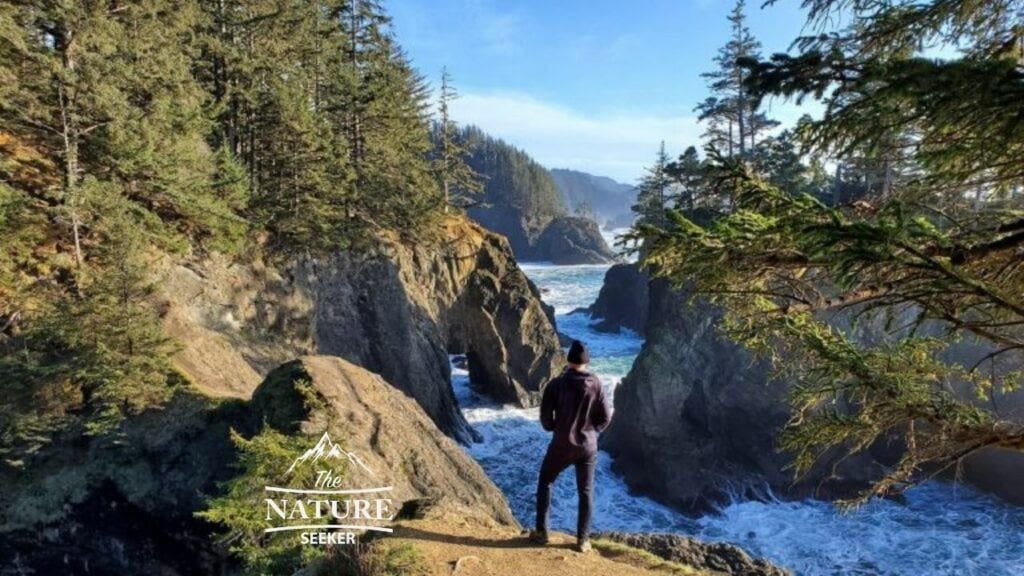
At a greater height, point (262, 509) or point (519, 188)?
point (519, 188)

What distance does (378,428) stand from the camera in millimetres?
9398

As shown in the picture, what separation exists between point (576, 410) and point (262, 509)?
12.3ft

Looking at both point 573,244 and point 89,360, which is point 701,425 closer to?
point 89,360

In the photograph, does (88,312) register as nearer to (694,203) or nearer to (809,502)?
(809,502)

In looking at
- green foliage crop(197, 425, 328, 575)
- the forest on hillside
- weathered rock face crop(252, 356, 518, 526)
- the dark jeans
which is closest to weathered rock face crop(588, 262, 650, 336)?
the forest on hillside

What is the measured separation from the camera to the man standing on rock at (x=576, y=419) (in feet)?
19.9

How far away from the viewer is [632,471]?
86.1ft

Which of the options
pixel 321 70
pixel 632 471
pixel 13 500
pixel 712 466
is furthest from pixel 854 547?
pixel 321 70

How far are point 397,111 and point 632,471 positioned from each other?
22.0m

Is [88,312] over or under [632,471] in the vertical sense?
over

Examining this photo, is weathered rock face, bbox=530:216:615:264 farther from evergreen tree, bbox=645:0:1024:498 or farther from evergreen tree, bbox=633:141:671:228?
evergreen tree, bbox=645:0:1024:498

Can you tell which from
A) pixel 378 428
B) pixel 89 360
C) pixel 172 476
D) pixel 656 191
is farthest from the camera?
pixel 656 191

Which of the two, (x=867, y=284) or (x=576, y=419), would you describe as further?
(x=576, y=419)

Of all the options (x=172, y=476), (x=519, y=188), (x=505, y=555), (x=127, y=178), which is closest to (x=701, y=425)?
(x=505, y=555)
